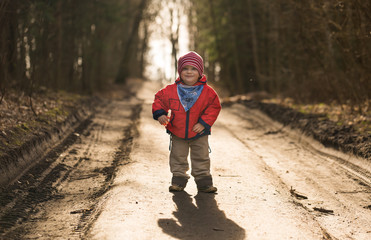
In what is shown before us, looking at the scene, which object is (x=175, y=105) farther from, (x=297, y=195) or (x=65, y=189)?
(x=297, y=195)

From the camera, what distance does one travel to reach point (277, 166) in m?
7.49

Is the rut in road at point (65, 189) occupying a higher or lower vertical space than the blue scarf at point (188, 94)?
lower

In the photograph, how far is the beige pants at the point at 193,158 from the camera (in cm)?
580

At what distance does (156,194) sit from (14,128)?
340cm

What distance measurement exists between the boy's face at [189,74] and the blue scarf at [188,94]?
0.09m

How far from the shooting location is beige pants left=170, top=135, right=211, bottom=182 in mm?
5797

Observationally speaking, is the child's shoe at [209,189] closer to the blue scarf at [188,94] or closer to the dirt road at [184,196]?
the dirt road at [184,196]

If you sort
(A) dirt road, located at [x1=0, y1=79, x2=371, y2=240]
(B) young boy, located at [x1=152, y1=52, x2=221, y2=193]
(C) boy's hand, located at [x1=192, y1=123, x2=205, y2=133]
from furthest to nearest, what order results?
(B) young boy, located at [x1=152, y1=52, x2=221, y2=193]
(C) boy's hand, located at [x1=192, y1=123, x2=205, y2=133]
(A) dirt road, located at [x1=0, y1=79, x2=371, y2=240]

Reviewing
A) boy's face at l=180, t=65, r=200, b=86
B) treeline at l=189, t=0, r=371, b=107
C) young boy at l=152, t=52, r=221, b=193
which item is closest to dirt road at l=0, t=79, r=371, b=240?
young boy at l=152, t=52, r=221, b=193

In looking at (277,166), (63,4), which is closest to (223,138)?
(277,166)

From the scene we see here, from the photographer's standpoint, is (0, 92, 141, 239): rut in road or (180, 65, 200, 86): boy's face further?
(180, 65, 200, 86): boy's face

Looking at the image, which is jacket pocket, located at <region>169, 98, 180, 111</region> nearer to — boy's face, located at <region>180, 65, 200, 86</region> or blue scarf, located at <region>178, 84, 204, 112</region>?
blue scarf, located at <region>178, 84, 204, 112</region>

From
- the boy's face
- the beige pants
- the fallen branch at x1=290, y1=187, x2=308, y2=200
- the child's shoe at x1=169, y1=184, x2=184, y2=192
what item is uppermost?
the boy's face

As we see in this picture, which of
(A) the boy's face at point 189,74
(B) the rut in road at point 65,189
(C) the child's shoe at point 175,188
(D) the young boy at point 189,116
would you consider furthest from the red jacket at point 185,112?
(B) the rut in road at point 65,189
